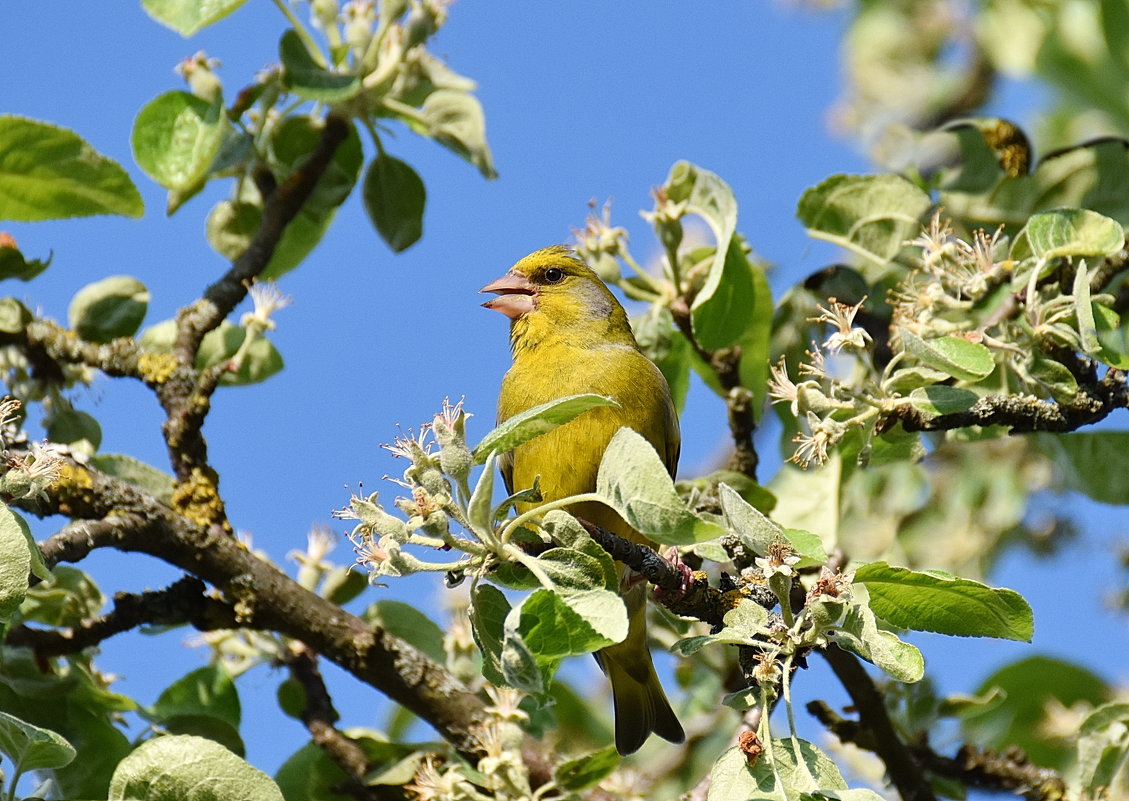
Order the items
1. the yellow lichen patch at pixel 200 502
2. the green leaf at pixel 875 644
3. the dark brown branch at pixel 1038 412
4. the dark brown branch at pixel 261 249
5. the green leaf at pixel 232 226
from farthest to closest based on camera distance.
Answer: the green leaf at pixel 232 226 < the dark brown branch at pixel 261 249 < the yellow lichen patch at pixel 200 502 < the dark brown branch at pixel 1038 412 < the green leaf at pixel 875 644

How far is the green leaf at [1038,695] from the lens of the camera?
4.42 m

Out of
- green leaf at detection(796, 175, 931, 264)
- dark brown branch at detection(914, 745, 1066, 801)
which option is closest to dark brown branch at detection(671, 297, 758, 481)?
green leaf at detection(796, 175, 931, 264)

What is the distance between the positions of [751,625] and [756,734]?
0.69 ft

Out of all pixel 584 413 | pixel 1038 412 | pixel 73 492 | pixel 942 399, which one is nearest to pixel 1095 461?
pixel 1038 412

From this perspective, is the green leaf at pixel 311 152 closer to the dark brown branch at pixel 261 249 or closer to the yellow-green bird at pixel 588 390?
the dark brown branch at pixel 261 249

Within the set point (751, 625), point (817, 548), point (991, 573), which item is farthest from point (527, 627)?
point (991, 573)

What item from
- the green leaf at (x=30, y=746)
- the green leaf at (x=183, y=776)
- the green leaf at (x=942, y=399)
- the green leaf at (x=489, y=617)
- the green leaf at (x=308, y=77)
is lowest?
the green leaf at (x=183, y=776)

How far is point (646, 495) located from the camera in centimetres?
226

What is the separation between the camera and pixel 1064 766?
442 cm

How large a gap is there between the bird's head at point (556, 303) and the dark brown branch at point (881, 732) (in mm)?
1509

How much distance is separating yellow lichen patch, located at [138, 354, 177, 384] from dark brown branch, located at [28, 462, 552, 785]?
1.49 feet

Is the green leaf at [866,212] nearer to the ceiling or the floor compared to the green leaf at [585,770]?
nearer to the ceiling

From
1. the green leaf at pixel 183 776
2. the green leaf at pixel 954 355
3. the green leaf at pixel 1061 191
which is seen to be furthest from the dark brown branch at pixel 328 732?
the green leaf at pixel 1061 191

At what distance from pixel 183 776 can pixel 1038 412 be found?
2.08 m
